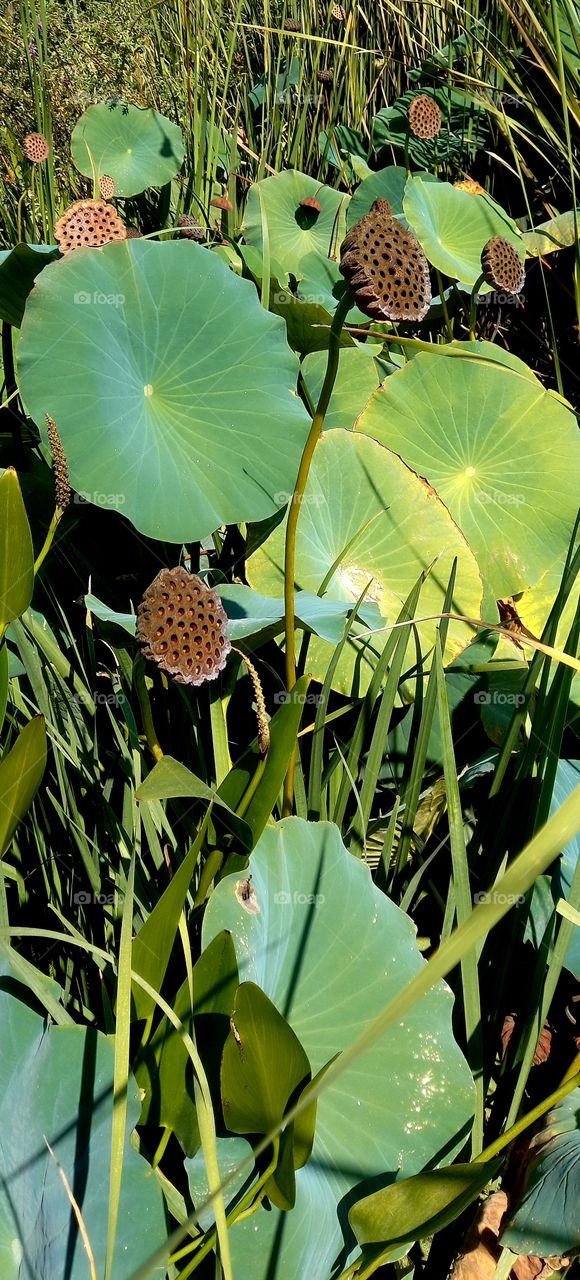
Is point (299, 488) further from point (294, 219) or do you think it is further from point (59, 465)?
point (294, 219)

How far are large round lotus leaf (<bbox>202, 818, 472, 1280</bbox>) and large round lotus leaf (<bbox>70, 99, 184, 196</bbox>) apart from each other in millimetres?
A: 2334

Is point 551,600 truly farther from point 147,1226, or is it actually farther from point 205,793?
point 147,1226

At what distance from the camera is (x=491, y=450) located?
1.78 m

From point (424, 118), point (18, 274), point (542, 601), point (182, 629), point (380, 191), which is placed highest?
point (424, 118)

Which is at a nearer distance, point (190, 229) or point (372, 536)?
point (372, 536)

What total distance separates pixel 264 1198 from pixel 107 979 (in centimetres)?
31

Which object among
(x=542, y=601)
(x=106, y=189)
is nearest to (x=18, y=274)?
(x=106, y=189)

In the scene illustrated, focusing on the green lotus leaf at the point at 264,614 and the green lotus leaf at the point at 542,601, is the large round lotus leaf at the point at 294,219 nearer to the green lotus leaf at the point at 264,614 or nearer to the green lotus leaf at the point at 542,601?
the green lotus leaf at the point at 542,601

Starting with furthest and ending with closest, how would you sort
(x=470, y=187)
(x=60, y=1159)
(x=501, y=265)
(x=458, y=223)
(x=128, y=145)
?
(x=128, y=145) < (x=470, y=187) < (x=458, y=223) < (x=501, y=265) < (x=60, y=1159)

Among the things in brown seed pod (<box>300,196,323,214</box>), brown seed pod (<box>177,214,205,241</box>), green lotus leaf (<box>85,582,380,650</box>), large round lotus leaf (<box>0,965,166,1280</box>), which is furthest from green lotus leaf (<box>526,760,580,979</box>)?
brown seed pod (<box>300,196,323,214</box>)

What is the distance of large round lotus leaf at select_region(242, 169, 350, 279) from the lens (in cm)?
262

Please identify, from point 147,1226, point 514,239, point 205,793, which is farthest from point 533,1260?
point 514,239

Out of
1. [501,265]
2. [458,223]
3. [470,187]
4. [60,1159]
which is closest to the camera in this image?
[60,1159]

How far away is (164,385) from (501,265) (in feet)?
2.72
